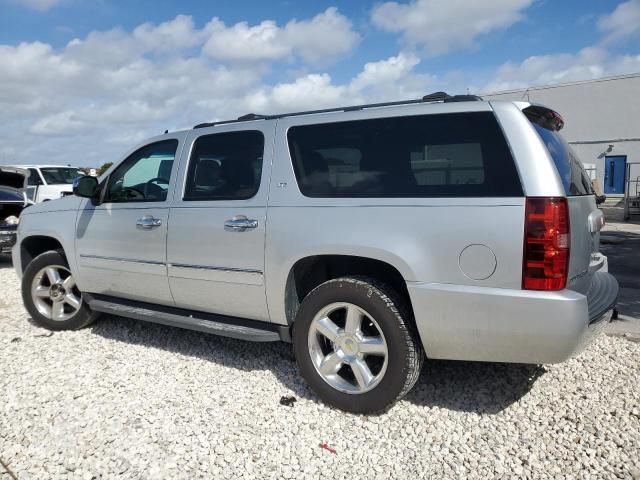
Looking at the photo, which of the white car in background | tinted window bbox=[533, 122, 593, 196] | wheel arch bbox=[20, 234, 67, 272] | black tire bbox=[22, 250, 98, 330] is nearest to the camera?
tinted window bbox=[533, 122, 593, 196]

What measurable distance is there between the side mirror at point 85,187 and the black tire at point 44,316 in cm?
79

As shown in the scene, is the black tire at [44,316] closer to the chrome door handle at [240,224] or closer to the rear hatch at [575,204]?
the chrome door handle at [240,224]

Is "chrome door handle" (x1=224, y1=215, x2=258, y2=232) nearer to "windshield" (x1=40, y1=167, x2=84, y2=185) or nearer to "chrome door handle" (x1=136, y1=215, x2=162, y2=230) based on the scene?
"chrome door handle" (x1=136, y1=215, x2=162, y2=230)

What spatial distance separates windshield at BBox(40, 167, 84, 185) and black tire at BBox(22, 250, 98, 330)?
429 inches

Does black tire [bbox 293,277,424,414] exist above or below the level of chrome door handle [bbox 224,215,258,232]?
below

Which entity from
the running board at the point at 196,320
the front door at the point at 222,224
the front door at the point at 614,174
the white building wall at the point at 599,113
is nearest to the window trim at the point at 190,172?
the front door at the point at 222,224

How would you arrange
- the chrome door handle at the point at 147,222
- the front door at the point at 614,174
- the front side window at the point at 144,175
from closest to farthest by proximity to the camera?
1. the chrome door handle at the point at 147,222
2. the front side window at the point at 144,175
3. the front door at the point at 614,174

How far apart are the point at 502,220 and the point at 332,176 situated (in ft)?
3.74

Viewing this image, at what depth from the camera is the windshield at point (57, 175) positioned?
1510 cm

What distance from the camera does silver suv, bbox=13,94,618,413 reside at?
9.07 feet

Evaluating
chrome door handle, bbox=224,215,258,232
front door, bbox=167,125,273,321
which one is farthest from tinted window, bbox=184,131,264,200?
chrome door handle, bbox=224,215,258,232

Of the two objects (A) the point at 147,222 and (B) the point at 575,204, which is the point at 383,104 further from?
(A) the point at 147,222

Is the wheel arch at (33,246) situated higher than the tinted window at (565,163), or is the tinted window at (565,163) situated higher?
the tinted window at (565,163)

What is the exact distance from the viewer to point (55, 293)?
505cm
